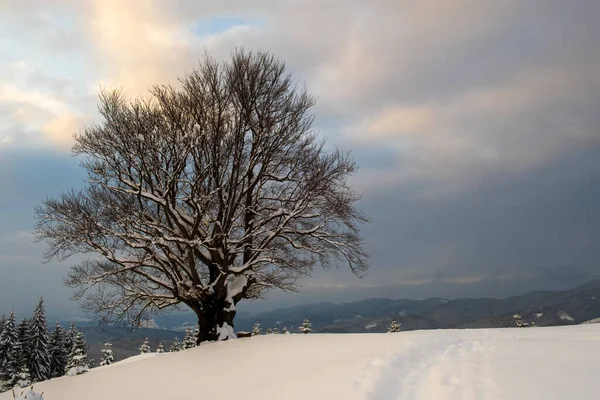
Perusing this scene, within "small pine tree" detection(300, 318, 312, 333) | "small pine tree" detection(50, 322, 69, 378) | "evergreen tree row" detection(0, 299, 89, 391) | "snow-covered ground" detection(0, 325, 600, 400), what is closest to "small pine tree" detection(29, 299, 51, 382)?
"evergreen tree row" detection(0, 299, 89, 391)

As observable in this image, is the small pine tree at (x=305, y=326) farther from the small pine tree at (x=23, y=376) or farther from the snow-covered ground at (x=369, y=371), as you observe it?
the snow-covered ground at (x=369, y=371)

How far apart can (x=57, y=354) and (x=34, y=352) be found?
424 centimetres

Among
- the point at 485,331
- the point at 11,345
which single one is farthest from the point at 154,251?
the point at 11,345

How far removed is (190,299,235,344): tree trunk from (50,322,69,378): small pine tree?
132 ft

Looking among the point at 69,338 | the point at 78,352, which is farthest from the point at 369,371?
the point at 69,338

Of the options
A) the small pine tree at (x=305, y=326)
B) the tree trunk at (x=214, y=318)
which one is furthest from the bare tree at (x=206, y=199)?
the small pine tree at (x=305, y=326)

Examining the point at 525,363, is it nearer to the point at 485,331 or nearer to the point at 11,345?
the point at 485,331

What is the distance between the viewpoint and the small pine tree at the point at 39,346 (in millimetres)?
41094

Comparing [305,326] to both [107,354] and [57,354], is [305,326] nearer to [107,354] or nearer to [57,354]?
[107,354]

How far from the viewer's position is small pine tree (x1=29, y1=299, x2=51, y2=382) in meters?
41.1

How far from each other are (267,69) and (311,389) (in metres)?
11.9

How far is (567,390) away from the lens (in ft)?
17.9

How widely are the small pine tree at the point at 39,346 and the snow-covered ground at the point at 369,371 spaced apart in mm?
39120

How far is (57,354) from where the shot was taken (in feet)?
148
